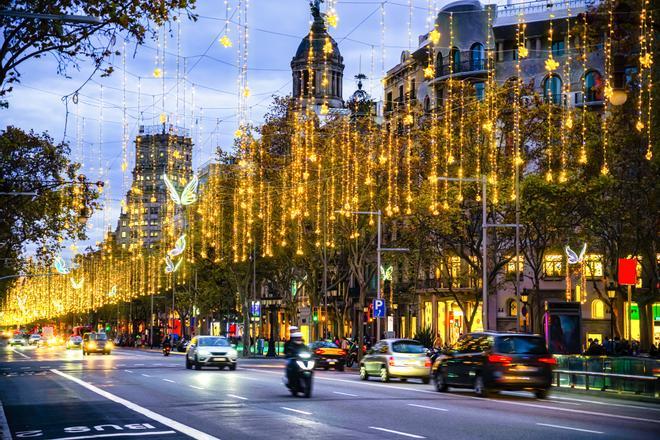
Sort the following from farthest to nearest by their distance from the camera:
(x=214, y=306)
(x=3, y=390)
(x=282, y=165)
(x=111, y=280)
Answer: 1. (x=111, y=280)
2. (x=214, y=306)
3. (x=282, y=165)
4. (x=3, y=390)

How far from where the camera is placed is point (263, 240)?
66.4 meters

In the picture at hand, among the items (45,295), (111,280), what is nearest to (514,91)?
(111,280)

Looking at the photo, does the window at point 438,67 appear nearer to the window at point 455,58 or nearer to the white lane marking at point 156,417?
the window at point 455,58

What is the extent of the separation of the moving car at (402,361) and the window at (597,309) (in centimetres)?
3166

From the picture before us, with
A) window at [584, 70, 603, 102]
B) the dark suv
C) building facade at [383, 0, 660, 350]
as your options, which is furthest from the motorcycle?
window at [584, 70, 603, 102]

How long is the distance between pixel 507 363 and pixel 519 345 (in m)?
0.71

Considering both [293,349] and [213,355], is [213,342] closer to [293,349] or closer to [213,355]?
[213,355]

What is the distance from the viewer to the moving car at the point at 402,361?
3731cm

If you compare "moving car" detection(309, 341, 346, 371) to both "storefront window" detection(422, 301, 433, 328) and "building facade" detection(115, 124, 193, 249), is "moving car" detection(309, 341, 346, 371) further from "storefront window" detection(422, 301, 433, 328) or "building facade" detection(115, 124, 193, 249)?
"building facade" detection(115, 124, 193, 249)

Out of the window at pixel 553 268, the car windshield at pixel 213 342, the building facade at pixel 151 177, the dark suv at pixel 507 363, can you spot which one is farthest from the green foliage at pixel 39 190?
the building facade at pixel 151 177

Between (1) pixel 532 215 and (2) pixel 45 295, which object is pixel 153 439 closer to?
(1) pixel 532 215

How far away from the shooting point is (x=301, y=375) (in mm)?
26828

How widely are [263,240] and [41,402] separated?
40.1 m

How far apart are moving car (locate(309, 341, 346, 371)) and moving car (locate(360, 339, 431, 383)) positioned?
1293 centimetres
